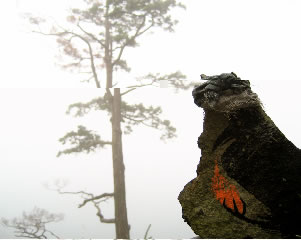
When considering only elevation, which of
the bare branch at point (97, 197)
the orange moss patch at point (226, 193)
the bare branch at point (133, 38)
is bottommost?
the bare branch at point (97, 197)

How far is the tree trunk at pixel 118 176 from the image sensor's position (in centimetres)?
595

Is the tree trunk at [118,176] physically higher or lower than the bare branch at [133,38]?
lower

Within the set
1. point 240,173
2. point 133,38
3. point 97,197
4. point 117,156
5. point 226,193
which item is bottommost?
point 97,197

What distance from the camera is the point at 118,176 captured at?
20.3 ft

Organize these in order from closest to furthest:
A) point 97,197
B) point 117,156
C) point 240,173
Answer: point 240,173
point 117,156
point 97,197

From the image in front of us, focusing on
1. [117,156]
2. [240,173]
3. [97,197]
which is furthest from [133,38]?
[240,173]

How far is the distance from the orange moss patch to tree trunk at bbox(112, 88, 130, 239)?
13.7 feet

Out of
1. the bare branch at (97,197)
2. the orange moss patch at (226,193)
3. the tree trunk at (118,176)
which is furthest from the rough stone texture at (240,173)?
the bare branch at (97,197)

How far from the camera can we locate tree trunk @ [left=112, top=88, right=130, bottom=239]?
5.95 m

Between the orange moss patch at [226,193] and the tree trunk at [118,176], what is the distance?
4187 millimetres

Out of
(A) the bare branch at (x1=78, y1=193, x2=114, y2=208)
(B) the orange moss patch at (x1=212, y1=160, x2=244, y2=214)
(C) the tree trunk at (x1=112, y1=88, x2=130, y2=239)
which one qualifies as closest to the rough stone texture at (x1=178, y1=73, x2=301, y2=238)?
(B) the orange moss patch at (x1=212, y1=160, x2=244, y2=214)

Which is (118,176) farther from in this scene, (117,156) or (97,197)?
(97,197)

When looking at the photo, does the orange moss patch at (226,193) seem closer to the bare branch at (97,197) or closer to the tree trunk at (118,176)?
the tree trunk at (118,176)

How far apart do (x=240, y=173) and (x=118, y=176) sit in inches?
170
